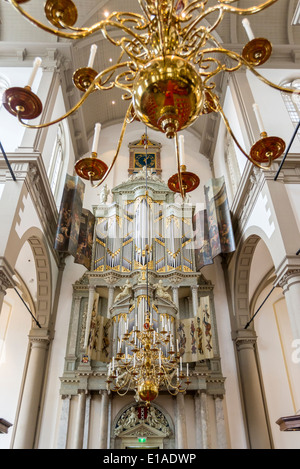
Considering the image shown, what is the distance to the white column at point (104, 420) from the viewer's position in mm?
9633

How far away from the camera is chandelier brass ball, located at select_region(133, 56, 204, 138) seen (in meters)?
2.52

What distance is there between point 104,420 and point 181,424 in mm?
2019

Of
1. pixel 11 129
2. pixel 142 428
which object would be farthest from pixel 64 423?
pixel 11 129

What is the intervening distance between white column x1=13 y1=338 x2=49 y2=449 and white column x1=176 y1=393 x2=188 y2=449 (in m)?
3.79

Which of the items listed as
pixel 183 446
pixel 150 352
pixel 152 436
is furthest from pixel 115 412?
pixel 150 352

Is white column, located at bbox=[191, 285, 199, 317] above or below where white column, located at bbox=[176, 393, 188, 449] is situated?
above

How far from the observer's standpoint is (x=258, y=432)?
989cm

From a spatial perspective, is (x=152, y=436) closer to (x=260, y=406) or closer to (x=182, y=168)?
(x=260, y=406)

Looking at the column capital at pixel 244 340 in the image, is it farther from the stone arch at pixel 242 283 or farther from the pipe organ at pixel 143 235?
the pipe organ at pixel 143 235

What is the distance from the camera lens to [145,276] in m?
11.1

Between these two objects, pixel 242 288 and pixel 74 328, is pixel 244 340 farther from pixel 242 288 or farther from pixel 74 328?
pixel 74 328

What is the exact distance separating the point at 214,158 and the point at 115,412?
9.68 metres

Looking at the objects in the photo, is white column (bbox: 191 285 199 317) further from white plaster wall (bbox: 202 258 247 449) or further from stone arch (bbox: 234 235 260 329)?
stone arch (bbox: 234 235 260 329)

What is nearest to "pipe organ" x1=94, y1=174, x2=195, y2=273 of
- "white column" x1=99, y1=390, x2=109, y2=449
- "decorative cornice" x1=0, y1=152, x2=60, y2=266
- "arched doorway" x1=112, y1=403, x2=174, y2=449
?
"decorative cornice" x1=0, y1=152, x2=60, y2=266
